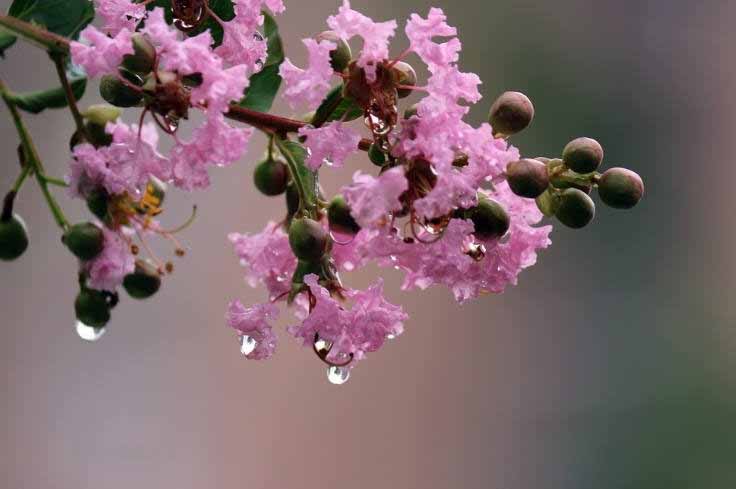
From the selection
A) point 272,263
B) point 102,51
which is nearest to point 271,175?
point 272,263

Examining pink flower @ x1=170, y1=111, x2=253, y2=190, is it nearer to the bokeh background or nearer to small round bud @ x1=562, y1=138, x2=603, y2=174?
small round bud @ x1=562, y1=138, x2=603, y2=174

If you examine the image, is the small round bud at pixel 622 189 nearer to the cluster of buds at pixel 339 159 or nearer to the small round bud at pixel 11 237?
the cluster of buds at pixel 339 159

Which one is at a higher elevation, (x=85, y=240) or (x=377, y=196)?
(x=377, y=196)

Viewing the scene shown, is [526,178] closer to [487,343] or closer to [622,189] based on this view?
[622,189]

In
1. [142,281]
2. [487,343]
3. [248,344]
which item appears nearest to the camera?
[248,344]

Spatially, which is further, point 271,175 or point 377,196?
point 271,175

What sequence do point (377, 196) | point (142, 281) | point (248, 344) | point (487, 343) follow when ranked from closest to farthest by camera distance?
point (377, 196)
point (248, 344)
point (142, 281)
point (487, 343)
